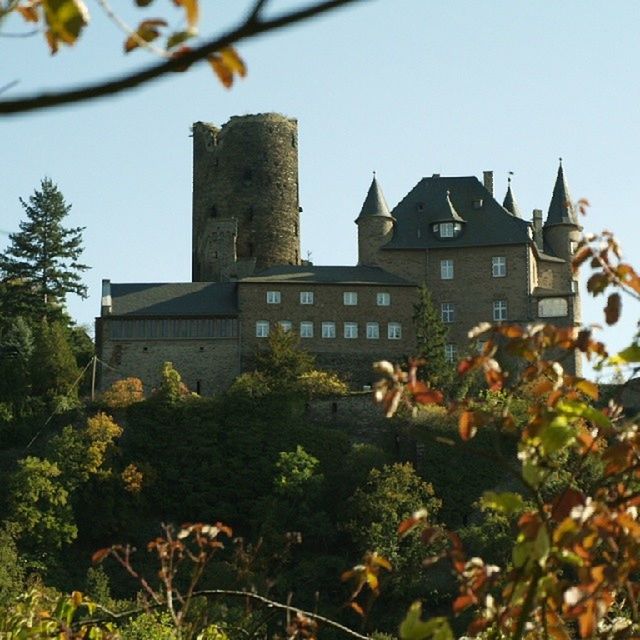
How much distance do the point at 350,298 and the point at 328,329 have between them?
1542mm

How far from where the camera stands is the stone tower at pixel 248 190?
7144cm

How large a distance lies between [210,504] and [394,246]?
15609 millimetres

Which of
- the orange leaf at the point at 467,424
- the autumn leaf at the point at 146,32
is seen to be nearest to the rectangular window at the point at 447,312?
the orange leaf at the point at 467,424

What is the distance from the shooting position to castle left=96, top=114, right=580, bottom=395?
195ft

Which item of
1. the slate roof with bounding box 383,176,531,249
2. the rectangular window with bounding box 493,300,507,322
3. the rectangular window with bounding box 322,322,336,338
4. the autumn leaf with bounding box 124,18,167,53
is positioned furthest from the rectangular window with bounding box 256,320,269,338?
the autumn leaf with bounding box 124,18,167,53

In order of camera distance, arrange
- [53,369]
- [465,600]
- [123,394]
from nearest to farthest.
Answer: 1. [465,600]
2. [123,394]
3. [53,369]

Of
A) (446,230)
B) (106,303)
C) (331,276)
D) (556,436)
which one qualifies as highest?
(446,230)

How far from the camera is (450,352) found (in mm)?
59688

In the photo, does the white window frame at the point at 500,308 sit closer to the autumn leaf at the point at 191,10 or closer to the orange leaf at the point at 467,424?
the orange leaf at the point at 467,424

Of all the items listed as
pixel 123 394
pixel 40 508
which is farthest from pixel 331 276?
pixel 40 508

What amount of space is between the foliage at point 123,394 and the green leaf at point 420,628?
5165 centimetres

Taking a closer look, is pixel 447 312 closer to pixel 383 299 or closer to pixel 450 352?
pixel 450 352

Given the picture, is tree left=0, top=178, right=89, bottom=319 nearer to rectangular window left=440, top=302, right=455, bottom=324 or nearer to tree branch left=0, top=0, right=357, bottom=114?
rectangular window left=440, top=302, right=455, bottom=324

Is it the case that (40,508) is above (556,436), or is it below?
below
